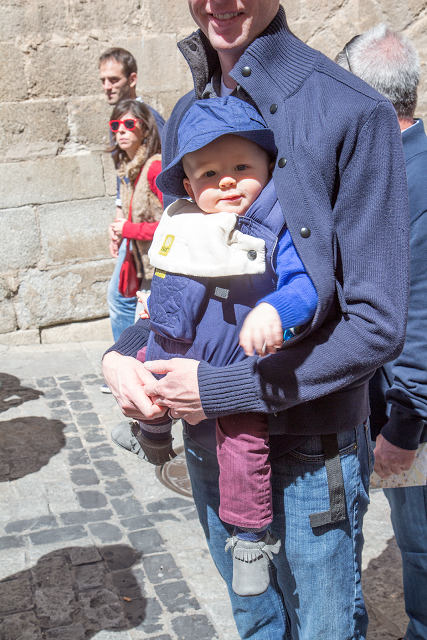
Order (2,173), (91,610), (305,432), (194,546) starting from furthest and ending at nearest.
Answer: (2,173)
(194,546)
(91,610)
(305,432)

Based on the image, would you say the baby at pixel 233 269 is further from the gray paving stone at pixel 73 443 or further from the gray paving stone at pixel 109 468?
the gray paving stone at pixel 73 443

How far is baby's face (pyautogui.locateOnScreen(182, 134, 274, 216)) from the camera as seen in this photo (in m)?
1.45

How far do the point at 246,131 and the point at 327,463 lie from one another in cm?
73

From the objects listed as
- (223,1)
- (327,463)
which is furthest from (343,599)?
(223,1)

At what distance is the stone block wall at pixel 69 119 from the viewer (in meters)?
5.70

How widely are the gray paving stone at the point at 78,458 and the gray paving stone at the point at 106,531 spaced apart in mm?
707

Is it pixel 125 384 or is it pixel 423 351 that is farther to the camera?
pixel 423 351

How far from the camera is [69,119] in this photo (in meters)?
5.89

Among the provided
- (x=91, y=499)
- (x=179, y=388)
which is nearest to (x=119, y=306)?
(x=91, y=499)

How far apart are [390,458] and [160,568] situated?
1.35 m

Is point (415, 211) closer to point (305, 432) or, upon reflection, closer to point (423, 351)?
point (423, 351)

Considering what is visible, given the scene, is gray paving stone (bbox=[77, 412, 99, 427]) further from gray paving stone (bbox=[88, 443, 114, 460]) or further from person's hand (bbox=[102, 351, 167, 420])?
person's hand (bbox=[102, 351, 167, 420])

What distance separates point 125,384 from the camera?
5.39 ft

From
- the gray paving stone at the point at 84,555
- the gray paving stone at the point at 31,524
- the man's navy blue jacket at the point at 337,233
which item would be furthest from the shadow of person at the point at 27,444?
the man's navy blue jacket at the point at 337,233
